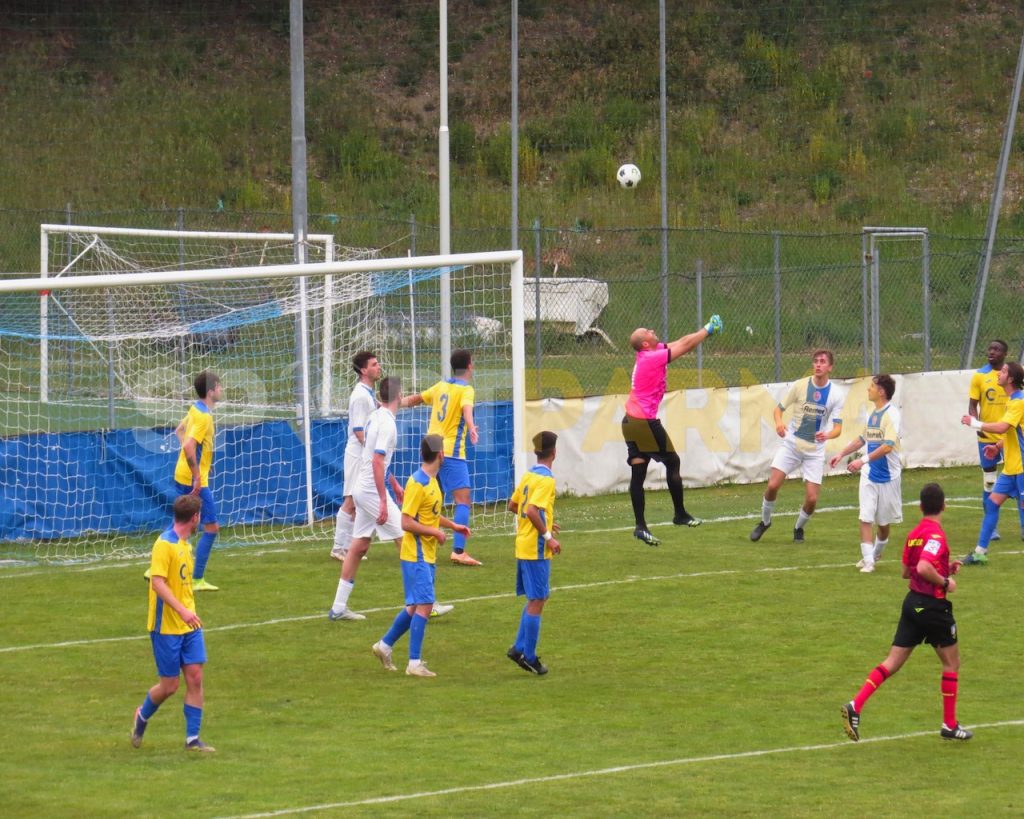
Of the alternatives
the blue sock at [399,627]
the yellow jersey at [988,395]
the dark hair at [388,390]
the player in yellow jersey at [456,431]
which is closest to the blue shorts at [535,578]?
the blue sock at [399,627]

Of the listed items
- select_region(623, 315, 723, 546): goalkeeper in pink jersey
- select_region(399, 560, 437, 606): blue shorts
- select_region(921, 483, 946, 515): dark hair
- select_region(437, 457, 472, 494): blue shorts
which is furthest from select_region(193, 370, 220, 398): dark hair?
select_region(921, 483, 946, 515): dark hair

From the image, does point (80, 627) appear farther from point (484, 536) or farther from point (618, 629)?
point (484, 536)

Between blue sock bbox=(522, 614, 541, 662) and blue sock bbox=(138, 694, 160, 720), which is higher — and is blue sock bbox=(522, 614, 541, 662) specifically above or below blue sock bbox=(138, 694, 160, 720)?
above

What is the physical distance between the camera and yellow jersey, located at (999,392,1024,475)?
15852 millimetres

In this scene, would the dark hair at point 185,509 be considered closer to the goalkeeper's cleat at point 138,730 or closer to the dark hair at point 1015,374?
the goalkeeper's cleat at point 138,730

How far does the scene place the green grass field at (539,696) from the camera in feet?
28.7

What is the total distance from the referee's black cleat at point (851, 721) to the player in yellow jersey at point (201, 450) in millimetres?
6361

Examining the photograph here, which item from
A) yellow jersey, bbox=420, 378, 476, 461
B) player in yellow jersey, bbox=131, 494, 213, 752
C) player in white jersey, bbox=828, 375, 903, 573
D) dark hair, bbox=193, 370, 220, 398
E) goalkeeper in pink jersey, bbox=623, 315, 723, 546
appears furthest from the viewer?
goalkeeper in pink jersey, bbox=623, 315, 723, 546

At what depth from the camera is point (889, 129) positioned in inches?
1806

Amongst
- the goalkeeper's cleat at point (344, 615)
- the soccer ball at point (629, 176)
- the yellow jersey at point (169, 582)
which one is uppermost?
the soccer ball at point (629, 176)

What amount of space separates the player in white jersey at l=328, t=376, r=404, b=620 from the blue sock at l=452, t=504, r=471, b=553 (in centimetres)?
196

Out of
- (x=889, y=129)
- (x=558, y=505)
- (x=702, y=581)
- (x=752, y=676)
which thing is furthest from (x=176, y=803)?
(x=889, y=129)

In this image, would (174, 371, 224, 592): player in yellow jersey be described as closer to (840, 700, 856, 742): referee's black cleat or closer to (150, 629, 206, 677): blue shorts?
(150, 629, 206, 677): blue shorts

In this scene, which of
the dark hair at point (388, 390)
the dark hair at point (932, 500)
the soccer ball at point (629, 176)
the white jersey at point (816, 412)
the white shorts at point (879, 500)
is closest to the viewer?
the dark hair at point (932, 500)
